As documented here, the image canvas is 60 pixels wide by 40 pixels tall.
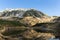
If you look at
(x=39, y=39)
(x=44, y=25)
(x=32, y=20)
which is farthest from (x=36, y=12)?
(x=39, y=39)

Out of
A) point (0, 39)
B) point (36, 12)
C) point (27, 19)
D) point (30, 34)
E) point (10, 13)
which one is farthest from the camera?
point (10, 13)

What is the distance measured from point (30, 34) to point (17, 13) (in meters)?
101

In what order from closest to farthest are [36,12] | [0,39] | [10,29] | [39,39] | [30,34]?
[0,39]
[39,39]
[30,34]
[10,29]
[36,12]

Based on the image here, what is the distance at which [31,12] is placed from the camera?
170 m

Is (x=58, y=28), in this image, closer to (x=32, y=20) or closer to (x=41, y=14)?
(x=32, y=20)

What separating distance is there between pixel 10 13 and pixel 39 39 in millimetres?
118298

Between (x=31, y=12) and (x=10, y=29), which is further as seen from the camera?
(x=31, y=12)

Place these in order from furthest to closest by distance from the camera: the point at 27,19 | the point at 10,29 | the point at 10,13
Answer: the point at 10,13, the point at 27,19, the point at 10,29

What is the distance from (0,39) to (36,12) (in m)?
117

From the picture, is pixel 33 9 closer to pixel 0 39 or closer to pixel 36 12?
pixel 36 12

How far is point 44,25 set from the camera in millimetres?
113062

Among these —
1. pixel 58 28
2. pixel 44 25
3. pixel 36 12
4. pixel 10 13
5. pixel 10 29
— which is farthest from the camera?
pixel 10 13

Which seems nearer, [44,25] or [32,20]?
[44,25]

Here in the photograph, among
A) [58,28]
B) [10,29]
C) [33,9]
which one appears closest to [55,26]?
[58,28]
